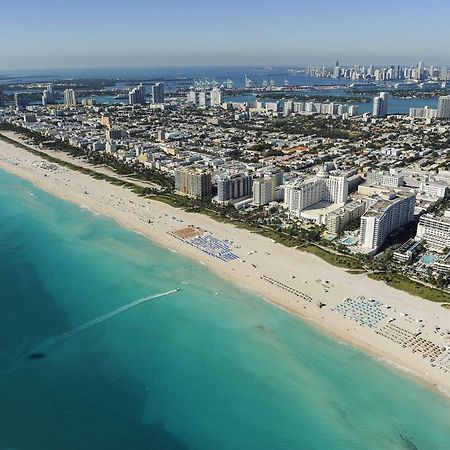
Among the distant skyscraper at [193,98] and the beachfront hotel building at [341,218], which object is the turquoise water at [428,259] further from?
the distant skyscraper at [193,98]

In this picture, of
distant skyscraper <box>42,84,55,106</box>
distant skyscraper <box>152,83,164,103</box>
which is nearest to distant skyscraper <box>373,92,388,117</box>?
distant skyscraper <box>152,83,164,103</box>

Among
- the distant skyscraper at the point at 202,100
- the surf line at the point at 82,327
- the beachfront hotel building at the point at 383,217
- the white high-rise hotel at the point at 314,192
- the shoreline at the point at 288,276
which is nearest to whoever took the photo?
the shoreline at the point at 288,276

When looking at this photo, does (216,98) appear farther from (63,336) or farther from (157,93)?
(63,336)

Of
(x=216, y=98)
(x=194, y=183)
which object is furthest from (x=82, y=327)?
(x=216, y=98)

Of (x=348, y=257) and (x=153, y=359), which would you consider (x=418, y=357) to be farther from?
(x=153, y=359)

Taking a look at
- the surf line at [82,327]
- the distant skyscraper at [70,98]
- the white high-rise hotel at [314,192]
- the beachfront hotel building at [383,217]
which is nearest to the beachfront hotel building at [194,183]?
the white high-rise hotel at [314,192]

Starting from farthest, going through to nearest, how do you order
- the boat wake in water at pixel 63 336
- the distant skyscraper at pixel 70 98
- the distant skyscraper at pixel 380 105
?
1. the distant skyscraper at pixel 70 98
2. the distant skyscraper at pixel 380 105
3. the boat wake in water at pixel 63 336
